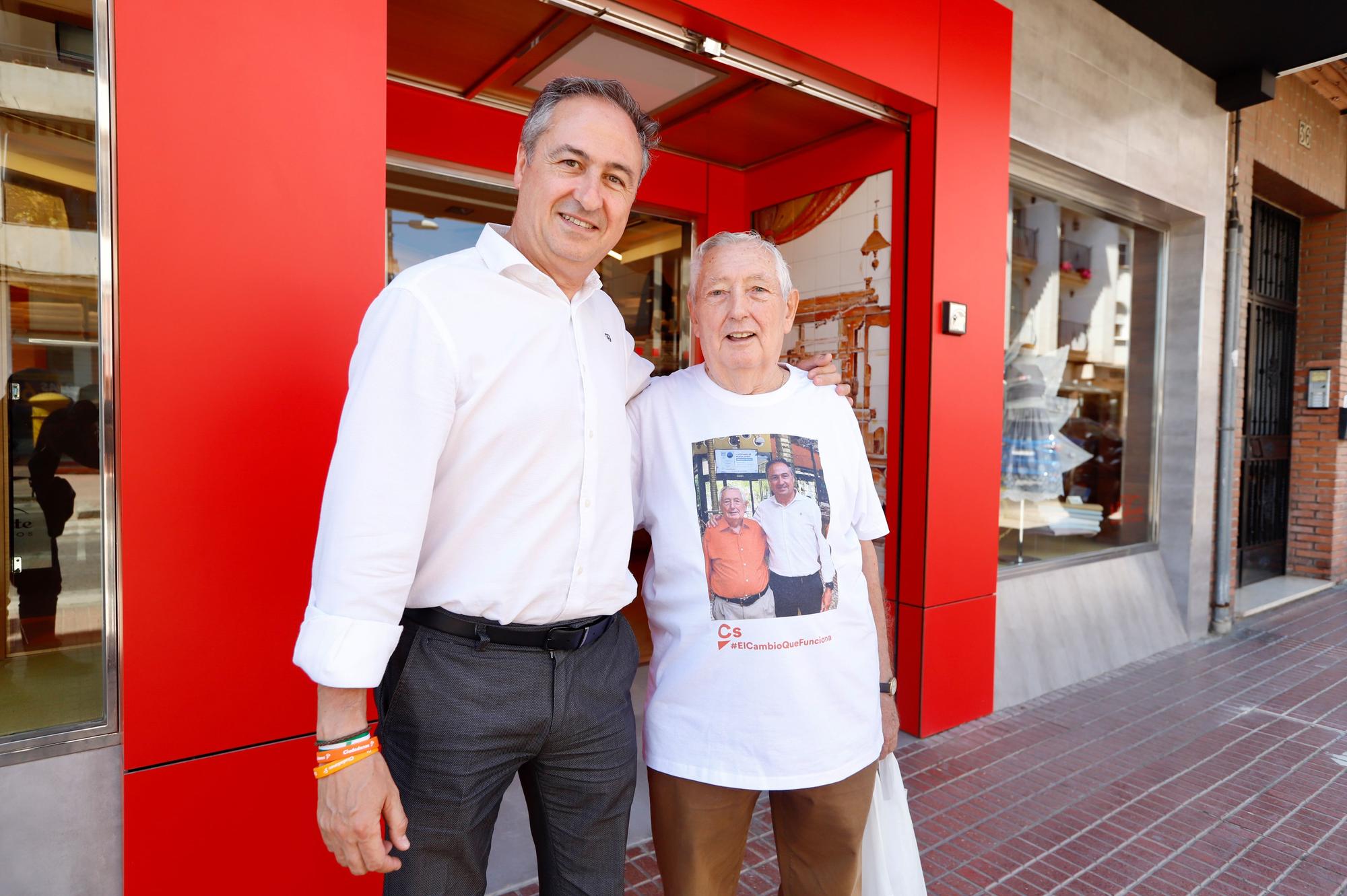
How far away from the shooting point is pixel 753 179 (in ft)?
15.8

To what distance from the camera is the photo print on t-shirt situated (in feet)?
5.49

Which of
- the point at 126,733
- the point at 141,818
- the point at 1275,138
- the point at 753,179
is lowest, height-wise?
the point at 141,818

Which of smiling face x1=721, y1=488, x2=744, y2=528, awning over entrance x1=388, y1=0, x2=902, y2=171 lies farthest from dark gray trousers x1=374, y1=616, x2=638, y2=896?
awning over entrance x1=388, y1=0, x2=902, y2=171

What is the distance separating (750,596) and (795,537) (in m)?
0.17

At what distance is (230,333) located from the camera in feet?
5.82

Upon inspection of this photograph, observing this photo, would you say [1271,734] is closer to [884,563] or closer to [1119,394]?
[884,563]

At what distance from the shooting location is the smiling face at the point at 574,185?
1.47 meters

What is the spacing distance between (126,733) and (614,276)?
3.64 metres

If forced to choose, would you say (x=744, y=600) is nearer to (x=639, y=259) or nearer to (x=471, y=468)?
(x=471, y=468)

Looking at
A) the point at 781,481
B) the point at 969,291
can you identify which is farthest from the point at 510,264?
the point at 969,291

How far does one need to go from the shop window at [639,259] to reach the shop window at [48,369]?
7.29 ft

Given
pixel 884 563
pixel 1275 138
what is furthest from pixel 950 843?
pixel 1275 138

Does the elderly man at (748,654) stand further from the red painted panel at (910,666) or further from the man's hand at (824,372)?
the red painted panel at (910,666)

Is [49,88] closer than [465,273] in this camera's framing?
No
